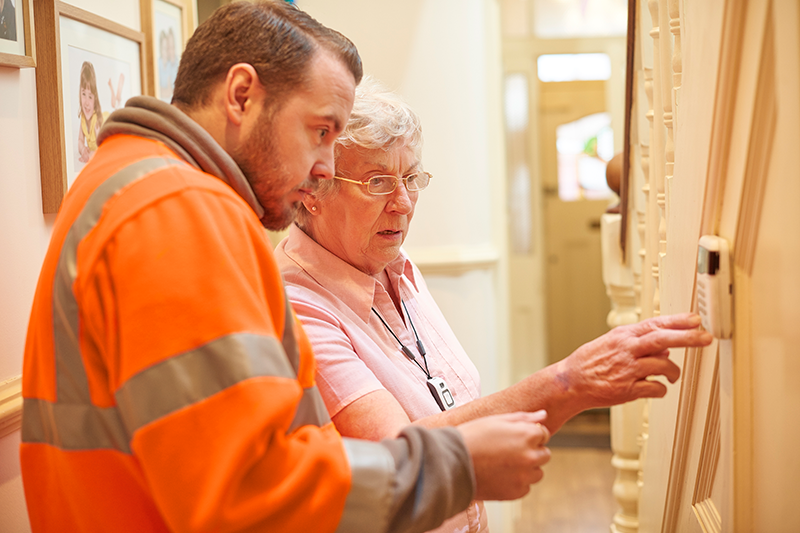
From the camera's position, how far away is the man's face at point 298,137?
0.88m

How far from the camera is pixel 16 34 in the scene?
56.2 inches

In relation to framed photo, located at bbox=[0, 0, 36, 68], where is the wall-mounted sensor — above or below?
below

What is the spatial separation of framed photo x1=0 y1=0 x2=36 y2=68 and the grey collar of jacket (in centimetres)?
72

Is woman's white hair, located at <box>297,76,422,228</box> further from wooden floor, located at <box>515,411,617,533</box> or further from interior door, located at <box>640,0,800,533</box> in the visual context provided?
wooden floor, located at <box>515,411,617,533</box>

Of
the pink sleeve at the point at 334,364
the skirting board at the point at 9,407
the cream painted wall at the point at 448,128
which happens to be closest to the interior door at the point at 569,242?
the cream painted wall at the point at 448,128

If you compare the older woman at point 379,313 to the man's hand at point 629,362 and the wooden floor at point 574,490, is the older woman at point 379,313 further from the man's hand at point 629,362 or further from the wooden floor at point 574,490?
the wooden floor at point 574,490

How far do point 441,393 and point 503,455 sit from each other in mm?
611

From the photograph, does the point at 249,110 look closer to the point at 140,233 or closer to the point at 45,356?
the point at 140,233

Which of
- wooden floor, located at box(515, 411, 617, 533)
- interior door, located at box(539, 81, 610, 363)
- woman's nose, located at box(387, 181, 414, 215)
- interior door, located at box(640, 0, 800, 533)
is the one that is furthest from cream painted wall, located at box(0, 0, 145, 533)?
interior door, located at box(539, 81, 610, 363)

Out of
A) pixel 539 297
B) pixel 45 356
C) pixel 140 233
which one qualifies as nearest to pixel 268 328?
pixel 140 233

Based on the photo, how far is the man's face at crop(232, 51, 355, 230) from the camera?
880 millimetres

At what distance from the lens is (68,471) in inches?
30.7

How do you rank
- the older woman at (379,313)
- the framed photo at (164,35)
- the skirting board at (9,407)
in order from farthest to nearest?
the framed photo at (164,35), the skirting board at (9,407), the older woman at (379,313)

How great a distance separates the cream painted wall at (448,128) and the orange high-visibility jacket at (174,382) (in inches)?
99.0
